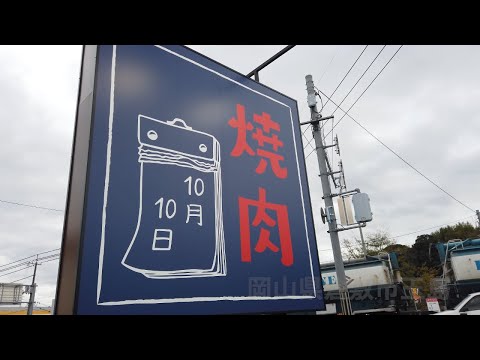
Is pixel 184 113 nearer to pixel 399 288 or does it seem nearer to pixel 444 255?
pixel 399 288

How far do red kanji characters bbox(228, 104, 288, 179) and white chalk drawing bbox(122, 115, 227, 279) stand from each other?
38 centimetres

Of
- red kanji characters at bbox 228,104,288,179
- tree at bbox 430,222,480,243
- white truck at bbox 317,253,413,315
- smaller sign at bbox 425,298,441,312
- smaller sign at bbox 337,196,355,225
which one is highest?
tree at bbox 430,222,480,243

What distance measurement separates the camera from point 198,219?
2357 millimetres

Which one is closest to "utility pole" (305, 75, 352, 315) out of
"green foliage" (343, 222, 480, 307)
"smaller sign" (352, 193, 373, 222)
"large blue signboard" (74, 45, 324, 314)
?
"smaller sign" (352, 193, 373, 222)

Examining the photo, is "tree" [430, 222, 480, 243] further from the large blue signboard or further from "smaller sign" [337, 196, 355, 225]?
the large blue signboard

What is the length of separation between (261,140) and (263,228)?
34.2 inches

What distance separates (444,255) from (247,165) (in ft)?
37.9

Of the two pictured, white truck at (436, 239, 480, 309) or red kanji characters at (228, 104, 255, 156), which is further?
white truck at (436, 239, 480, 309)

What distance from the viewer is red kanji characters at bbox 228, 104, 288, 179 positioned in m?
2.96

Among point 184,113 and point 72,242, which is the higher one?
point 184,113
